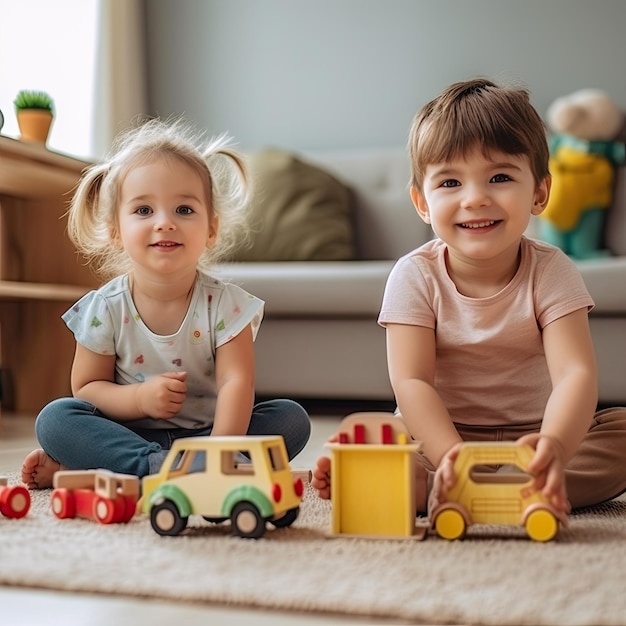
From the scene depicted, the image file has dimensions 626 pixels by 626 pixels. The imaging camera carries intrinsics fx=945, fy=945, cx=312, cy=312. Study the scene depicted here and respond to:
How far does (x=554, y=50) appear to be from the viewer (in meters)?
3.28

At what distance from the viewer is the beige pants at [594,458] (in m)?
1.23

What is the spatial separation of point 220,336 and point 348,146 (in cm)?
218

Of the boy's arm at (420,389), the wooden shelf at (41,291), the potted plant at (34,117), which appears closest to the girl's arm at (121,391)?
the boy's arm at (420,389)

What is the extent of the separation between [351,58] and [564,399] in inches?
102

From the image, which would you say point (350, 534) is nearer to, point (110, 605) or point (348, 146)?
point (110, 605)

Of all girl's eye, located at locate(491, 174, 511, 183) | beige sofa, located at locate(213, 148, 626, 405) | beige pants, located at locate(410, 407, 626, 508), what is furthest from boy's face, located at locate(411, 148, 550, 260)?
beige sofa, located at locate(213, 148, 626, 405)

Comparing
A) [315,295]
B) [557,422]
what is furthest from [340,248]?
[557,422]

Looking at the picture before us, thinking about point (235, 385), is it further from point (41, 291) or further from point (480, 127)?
point (41, 291)

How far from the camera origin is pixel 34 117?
247 cm

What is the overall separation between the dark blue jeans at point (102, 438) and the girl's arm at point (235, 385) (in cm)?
8

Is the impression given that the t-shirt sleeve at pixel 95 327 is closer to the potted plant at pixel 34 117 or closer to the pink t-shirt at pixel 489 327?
the pink t-shirt at pixel 489 327

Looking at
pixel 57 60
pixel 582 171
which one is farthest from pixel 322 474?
pixel 57 60

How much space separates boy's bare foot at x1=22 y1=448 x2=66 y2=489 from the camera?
1.42 metres

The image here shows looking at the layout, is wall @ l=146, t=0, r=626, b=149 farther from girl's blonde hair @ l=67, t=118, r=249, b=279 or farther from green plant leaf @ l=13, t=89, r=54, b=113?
girl's blonde hair @ l=67, t=118, r=249, b=279
